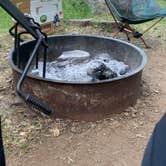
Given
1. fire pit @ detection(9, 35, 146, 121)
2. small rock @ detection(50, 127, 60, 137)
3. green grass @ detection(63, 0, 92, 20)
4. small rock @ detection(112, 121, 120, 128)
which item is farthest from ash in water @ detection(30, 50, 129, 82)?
green grass @ detection(63, 0, 92, 20)

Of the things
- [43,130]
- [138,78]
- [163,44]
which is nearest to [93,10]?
[163,44]

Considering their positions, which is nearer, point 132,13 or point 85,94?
point 85,94

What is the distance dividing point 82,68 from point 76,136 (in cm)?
92

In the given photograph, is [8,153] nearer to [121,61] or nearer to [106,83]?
[106,83]

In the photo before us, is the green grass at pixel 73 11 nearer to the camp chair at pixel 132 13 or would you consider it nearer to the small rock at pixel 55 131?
the camp chair at pixel 132 13

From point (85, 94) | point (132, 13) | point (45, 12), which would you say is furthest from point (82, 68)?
A: point (132, 13)

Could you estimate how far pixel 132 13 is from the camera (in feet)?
18.8

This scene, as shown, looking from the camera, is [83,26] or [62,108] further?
[83,26]

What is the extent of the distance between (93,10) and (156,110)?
3490 millimetres

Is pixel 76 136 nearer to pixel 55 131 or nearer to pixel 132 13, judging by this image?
pixel 55 131

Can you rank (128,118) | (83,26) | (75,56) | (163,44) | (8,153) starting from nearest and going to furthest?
(8,153), (128,118), (75,56), (163,44), (83,26)

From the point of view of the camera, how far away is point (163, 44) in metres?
5.62

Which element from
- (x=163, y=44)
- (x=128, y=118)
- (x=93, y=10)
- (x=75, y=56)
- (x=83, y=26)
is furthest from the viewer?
(x=93, y=10)

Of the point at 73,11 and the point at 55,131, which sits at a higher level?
the point at 55,131
